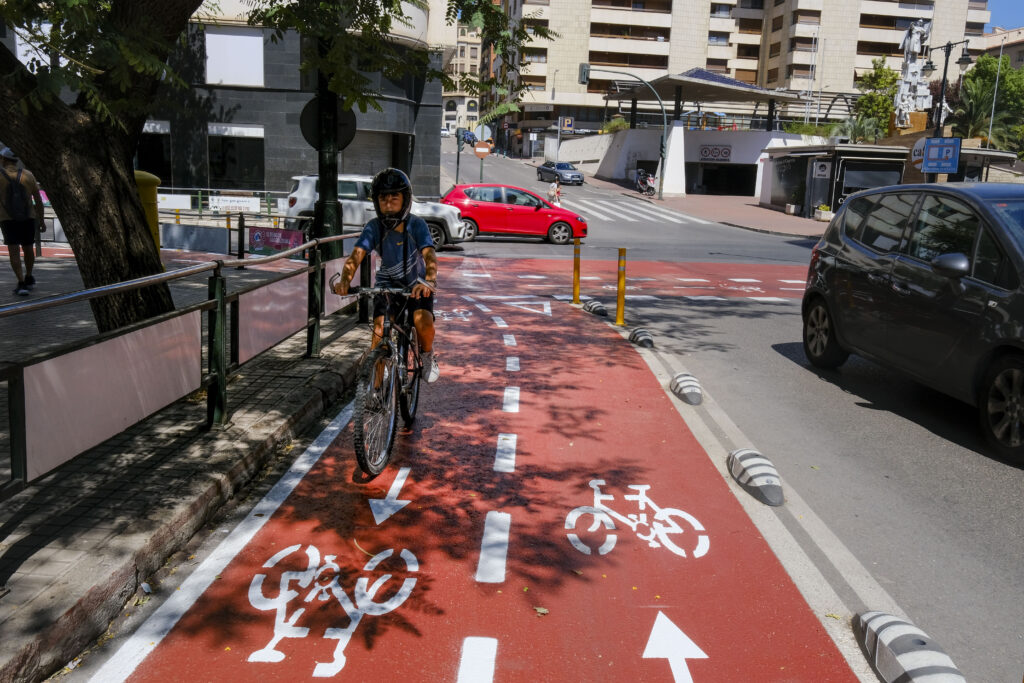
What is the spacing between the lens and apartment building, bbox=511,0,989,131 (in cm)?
9025

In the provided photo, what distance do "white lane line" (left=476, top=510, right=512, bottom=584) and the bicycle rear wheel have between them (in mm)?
1640

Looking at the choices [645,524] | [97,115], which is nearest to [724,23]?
[97,115]

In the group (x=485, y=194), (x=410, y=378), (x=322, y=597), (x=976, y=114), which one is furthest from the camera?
(x=976, y=114)

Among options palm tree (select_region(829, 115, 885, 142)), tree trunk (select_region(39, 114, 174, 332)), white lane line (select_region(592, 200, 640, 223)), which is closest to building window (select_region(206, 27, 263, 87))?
white lane line (select_region(592, 200, 640, 223))

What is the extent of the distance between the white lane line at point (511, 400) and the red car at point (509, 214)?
1853cm

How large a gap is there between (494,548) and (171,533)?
1632 millimetres

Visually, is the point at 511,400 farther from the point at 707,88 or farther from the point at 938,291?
the point at 707,88

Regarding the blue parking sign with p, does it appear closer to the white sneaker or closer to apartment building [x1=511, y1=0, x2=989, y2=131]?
the white sneaker

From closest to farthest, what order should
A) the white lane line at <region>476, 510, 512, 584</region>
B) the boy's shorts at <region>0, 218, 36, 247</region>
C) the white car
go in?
the white lane line at <region>476, 510, 512, 584</region> < the boy's shorts at <region>0, 218, 36, 247</region> < the white car

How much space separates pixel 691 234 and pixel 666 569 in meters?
30.6

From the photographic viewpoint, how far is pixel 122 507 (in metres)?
4.80

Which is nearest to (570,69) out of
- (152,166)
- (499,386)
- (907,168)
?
(907,168)

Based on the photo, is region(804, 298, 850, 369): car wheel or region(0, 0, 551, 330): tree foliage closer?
region(0, 0, 551, 330): tree foliage

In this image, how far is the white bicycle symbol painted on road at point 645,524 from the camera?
4863 millimetres
